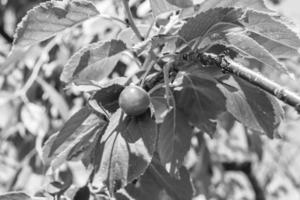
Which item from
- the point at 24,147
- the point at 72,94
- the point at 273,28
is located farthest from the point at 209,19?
the point at 24,147

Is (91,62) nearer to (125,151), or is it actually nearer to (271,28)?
(125,151)

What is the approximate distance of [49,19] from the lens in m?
0.88

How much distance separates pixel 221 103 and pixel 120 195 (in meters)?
0.28

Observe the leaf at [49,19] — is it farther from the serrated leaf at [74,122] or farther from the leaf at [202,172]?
the leaf at [202,172]

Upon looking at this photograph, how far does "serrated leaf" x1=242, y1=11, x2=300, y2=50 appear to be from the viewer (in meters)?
0.79

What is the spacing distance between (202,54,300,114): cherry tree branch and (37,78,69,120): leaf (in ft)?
3.69

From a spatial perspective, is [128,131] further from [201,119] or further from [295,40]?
[295,40]

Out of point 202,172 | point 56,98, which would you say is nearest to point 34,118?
point 56,98

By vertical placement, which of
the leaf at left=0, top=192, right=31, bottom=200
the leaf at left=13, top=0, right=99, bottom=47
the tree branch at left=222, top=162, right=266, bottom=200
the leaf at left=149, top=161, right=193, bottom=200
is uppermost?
the leaf at left=13, top=0, right=99, bottom=47

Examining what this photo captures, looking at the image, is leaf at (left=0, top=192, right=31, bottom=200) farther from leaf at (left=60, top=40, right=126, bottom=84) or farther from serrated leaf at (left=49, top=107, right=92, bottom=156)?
leaf at (left=60, top=40, right=126, bottom=84)

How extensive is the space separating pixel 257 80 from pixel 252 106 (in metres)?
0.24

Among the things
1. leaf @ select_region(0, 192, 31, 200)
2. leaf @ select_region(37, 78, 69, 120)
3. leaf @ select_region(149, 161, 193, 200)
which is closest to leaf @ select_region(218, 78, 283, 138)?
leaf @ select_region(149, 161, 193, 200)

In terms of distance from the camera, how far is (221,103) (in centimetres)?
92

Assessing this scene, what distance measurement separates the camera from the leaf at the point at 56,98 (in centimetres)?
186
